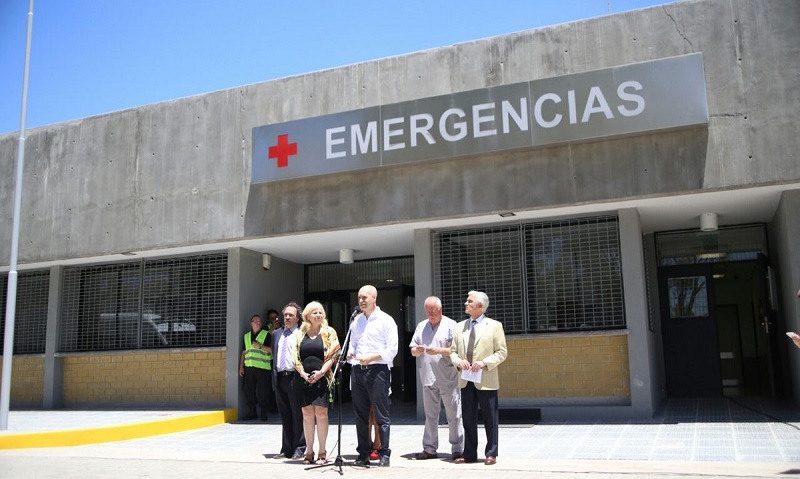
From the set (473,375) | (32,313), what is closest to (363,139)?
(473,375)

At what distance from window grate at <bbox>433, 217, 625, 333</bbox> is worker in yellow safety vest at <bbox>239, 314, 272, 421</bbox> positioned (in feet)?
10.6

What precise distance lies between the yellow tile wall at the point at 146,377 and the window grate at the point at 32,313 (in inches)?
39.7

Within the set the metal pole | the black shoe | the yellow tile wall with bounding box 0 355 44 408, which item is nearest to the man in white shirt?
the black shoe

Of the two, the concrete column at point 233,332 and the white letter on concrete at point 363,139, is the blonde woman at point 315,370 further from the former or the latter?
the concrete column at point 233,332

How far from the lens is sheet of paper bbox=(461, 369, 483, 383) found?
7.11 m

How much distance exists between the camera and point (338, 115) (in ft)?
37.1

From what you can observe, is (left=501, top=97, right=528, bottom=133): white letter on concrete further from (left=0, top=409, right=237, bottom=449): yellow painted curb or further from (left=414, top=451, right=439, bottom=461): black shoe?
(left=0, top=409, right=237, bottom=449): yellow painted curb

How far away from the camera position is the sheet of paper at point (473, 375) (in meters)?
7.11

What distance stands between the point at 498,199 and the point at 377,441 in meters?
4.14

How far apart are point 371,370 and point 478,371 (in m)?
1.07

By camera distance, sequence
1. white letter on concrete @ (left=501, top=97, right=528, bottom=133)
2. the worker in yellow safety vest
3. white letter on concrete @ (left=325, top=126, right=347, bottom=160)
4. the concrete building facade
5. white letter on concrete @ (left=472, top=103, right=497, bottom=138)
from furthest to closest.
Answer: the worker in yellow safety vest < white letter on concrete @ (left=325, top=126, right=347, bottom=160) < white letter on concrete @ (left=472, top=103, right=497, bottom=138) < white letter on concrete @ (left=501, top=97, right=528, bottom=133) < the concrete building facade

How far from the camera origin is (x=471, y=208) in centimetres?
1050

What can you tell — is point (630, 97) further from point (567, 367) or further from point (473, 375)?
point (473, 375)

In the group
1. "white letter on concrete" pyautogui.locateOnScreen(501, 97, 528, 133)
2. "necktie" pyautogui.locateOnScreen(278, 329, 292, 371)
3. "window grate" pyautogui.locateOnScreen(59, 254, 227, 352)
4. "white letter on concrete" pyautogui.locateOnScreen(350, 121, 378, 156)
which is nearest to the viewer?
"necktie" pyautogui.locateOnScreen(278, 329, 292, 371)
